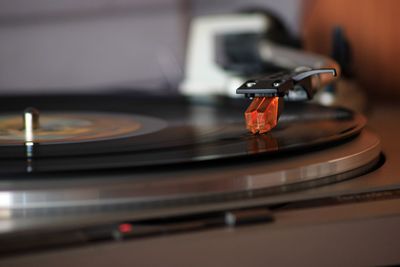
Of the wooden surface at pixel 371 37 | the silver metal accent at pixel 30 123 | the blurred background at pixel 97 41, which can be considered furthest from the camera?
the blurred background at pixel 97 41

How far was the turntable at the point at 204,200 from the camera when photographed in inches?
15.3

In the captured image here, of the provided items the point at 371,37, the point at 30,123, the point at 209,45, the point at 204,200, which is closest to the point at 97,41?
the point at 209,45

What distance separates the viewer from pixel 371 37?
1065 mm

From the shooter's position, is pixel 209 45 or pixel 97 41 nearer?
pixel 209 45

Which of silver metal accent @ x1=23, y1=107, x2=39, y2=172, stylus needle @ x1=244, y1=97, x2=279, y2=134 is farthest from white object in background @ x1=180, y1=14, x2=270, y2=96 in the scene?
stylus needle @ x1=244, y1=97, x2=279, y2=134

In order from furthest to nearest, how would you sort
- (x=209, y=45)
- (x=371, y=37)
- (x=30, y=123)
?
(x=209, y=45) → (x=371, y=37) → (x=30, y=123)

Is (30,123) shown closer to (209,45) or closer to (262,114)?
(262,114)

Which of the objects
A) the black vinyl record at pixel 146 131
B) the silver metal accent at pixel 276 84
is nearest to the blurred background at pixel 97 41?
the black vinyl record at pixel 146 131

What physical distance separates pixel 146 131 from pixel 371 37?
1.70 ft

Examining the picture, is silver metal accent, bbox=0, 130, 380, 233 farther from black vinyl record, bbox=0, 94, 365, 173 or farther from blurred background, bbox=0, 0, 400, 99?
blurred background, bbox=0, 0, 400, 99

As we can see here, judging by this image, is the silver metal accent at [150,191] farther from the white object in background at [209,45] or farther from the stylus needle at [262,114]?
the white object in background at [209,45]

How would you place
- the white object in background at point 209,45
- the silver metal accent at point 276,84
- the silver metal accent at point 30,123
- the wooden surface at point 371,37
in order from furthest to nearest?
the white object in background at point 209,45 < the wooden surface at point 371,37 < the silver metal accent at point 30,123 < the silver metal accent at point 276,84

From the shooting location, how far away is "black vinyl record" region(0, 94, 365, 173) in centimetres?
46

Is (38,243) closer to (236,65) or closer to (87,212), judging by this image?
(87,212)
